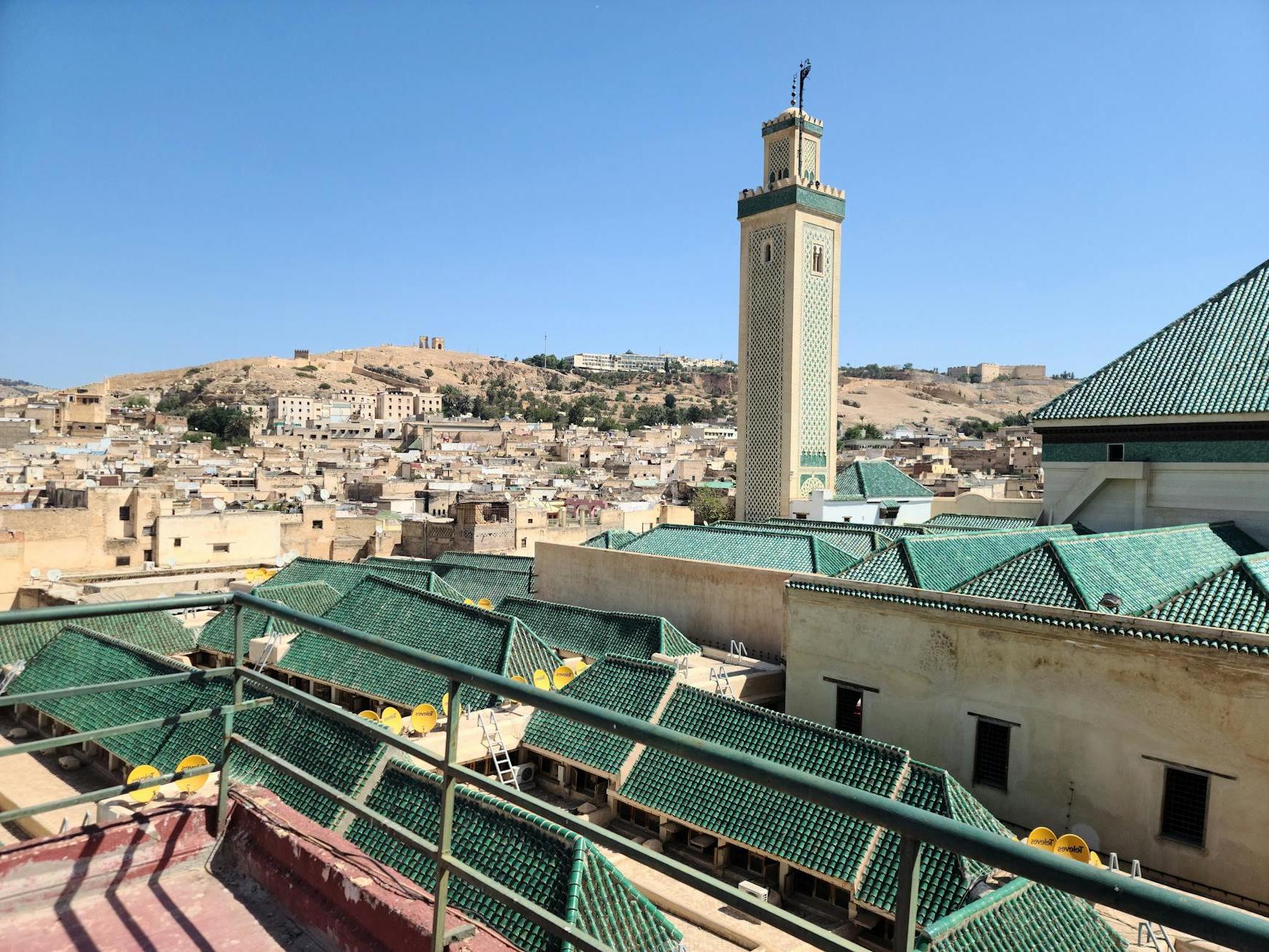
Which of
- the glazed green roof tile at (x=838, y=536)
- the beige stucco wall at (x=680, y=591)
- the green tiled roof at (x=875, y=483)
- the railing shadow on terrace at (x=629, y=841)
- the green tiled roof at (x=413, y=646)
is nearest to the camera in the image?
the railing shadow on terrace at (x=629, y=841)

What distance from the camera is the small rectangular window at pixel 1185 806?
7.29m

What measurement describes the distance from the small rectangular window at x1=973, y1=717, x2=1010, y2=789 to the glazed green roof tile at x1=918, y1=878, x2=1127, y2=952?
2.20 m

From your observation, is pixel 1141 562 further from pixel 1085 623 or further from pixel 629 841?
pixel 629 841

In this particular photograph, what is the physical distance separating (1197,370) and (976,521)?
20.2 ft

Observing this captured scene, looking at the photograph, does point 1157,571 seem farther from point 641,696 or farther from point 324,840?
point 324,840

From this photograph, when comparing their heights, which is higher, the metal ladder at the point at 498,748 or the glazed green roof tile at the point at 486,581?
the glazed green roof tile at the point at 486,581

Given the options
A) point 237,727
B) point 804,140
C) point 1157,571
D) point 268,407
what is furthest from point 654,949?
point 268,407

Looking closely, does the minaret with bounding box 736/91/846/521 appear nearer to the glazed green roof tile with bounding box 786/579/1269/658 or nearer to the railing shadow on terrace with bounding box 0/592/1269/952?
the glazed green roof tile with bounding box 786/579/1269/658

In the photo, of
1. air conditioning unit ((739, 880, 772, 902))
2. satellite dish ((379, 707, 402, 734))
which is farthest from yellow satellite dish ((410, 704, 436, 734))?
air conditioning unit ((739, 880, 772, 902))

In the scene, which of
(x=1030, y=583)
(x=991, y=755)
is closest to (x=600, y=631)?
(x=991, y=755)

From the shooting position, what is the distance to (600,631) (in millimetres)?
13578

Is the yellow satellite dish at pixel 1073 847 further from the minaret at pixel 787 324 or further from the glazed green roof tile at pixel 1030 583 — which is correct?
the minaret at pixel 787 324

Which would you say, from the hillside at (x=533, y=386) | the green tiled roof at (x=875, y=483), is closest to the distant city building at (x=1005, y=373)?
the hillside at (x=533, y=386)

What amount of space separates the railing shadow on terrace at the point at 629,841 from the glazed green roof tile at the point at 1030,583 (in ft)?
24.6
